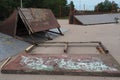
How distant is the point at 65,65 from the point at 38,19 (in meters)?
3.92

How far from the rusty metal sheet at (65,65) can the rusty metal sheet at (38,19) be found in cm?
256

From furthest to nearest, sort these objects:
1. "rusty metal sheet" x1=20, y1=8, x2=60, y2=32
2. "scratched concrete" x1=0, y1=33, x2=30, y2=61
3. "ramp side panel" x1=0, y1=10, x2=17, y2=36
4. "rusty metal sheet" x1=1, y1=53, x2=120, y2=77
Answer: "rusty metal sheet" x1=20, y1=8, x2=60, y2=32 → "ramp side panel" x1=0, y1=10, x2=17, y2=36 → "scratched concrete" x1=0, y1=33, x2=30, y2=61 → "rusty metal sheet" x1=1, y1=53, x2=120, y2=77

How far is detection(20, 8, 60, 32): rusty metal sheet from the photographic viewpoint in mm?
7297

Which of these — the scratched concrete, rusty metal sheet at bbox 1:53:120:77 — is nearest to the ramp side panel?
the scratched concrete

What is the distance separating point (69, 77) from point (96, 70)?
0.51 meters

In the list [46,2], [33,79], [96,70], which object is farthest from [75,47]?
[46,2]

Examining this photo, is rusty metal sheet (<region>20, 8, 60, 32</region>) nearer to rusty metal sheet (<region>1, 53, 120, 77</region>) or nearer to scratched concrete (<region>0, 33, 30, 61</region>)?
scratched concrete (<region>0, 33, 30, 61</region>)

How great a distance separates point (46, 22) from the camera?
838cm

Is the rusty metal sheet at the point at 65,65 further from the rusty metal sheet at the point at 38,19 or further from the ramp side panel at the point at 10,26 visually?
the rusty metal sheet at the point at 38,19

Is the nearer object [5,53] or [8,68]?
[8,68]

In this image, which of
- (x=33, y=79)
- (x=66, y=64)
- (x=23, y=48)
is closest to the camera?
(x=33, y=79)

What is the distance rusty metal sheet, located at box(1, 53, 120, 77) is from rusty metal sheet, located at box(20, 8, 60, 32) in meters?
2.56

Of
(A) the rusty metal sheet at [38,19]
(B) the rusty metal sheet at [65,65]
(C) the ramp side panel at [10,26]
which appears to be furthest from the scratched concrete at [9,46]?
(A) the rusty metal sheet at [38,19]

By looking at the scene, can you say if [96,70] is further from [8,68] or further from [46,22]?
[46,22]
